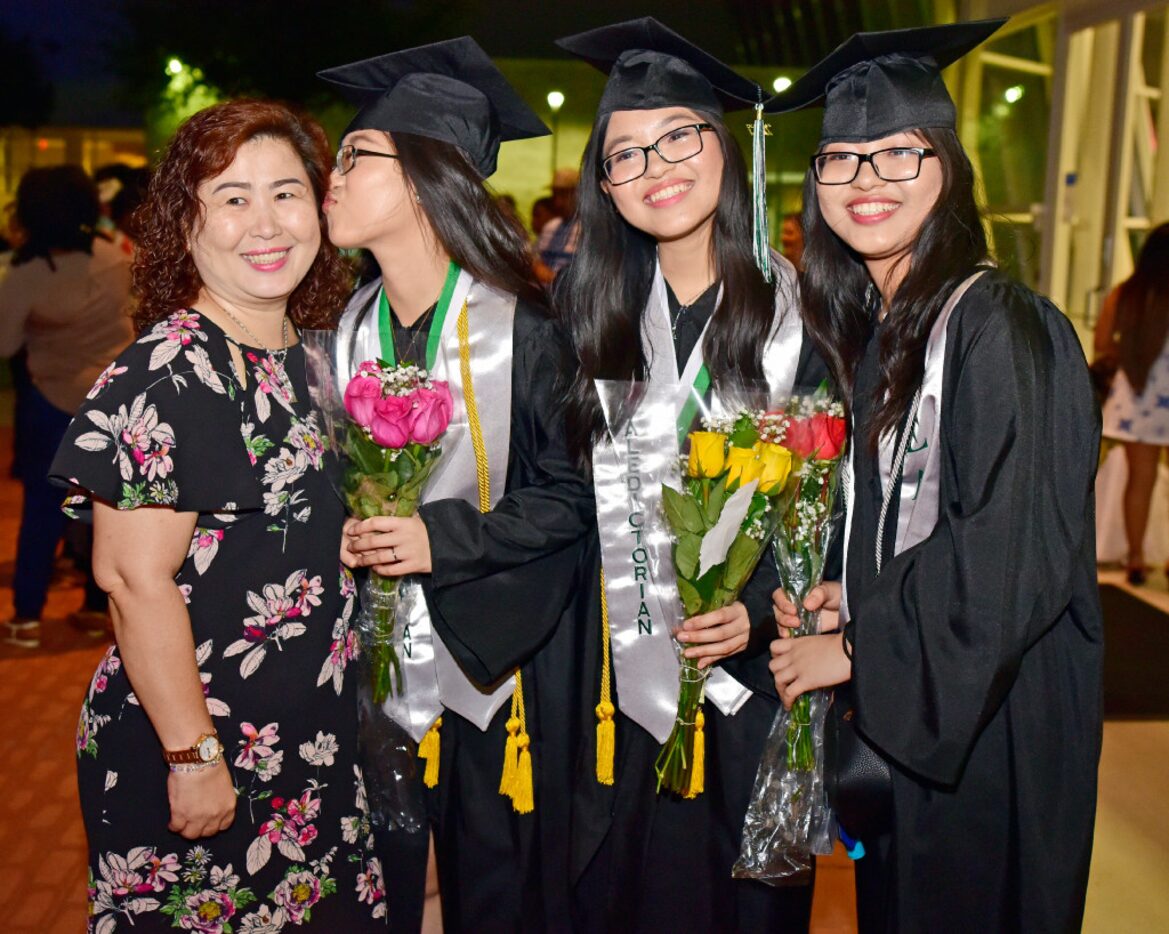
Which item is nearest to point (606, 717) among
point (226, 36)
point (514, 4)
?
point (514, 4)

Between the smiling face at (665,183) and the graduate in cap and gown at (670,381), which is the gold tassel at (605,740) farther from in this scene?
the smiling face at (665,183)

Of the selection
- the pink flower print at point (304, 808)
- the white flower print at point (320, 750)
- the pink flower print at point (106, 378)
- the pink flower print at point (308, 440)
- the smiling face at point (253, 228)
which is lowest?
the pink flower print at point (304, 808)

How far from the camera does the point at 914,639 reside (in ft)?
5.21

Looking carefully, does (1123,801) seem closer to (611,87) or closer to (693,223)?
(693,223)

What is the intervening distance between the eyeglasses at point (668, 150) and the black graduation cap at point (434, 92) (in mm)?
282

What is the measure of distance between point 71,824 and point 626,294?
92.2 inches

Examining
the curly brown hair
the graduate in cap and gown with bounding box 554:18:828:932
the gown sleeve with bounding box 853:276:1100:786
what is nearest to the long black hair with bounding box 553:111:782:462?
the graduate in cap and gown with bounding box 554:18:828:932

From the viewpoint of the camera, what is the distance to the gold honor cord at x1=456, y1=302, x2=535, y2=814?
2.01m

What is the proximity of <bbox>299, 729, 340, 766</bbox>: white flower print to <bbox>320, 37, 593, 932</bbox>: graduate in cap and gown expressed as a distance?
168 millimetres

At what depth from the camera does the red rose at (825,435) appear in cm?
171

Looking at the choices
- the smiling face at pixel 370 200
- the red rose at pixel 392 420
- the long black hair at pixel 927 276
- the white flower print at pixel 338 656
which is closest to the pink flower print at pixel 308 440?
the red rose at pixel 392 420

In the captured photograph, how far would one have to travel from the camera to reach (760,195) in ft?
6.51

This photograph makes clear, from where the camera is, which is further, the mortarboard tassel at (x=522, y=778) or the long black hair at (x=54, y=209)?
the long black hair at (x=54, y=209)

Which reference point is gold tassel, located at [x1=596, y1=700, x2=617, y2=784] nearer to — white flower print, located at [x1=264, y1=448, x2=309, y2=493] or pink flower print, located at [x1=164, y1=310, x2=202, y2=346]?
white flower print, located at [x1=264, y1=448, x2=309, y2=493]
